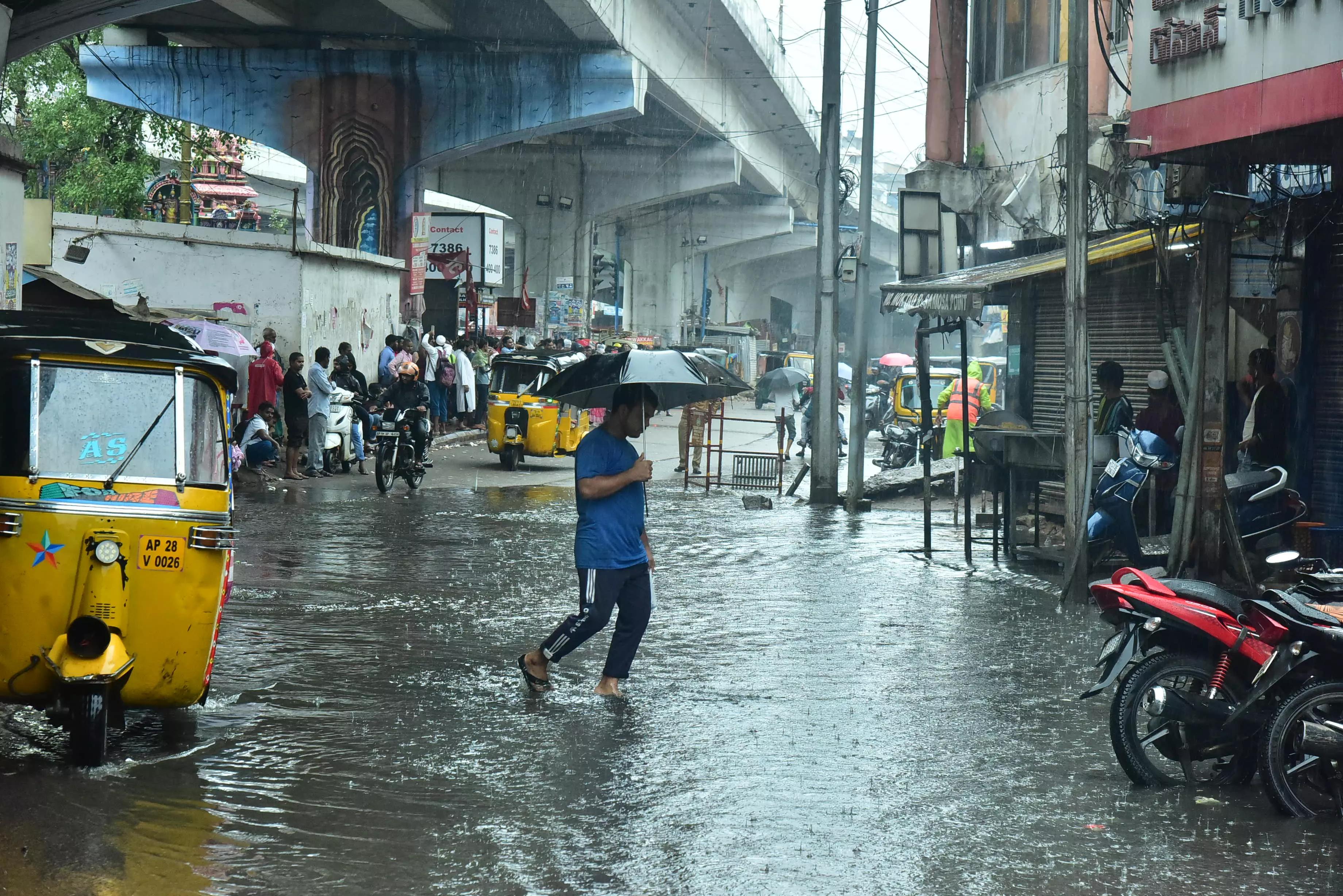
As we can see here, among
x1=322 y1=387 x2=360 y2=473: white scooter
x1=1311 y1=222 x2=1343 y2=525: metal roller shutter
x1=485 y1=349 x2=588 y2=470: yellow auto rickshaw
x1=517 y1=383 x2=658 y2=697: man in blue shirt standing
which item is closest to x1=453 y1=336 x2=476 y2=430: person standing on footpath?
x1=485 y1=349 x2=588 y2=470: yellow auto rickshaw

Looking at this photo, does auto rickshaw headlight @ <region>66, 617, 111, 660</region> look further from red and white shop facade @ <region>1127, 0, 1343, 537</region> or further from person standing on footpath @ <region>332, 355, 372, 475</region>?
person standing on footpath @ <region>332, 355, 372, 475</region>

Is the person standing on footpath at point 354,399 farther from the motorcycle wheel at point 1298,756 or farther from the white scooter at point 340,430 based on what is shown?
the motorcycle wheel at point 1298,756

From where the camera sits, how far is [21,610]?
6219 millimetres

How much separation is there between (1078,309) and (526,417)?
13422 mm

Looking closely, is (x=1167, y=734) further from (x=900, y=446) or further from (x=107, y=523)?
(x=900, y=446)

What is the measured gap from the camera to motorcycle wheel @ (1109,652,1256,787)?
20.7ft

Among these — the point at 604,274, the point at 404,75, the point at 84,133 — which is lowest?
the point at 604,274

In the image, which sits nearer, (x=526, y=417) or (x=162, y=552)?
(x=162, y=552)

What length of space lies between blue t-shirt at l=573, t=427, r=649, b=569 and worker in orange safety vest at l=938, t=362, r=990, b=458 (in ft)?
43.0

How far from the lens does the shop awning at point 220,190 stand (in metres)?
43.1

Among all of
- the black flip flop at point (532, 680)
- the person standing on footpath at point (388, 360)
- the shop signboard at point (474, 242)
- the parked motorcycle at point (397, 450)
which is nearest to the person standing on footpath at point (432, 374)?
the person standing on footpath at point (388, 360)

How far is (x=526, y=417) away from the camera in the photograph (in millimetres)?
23766

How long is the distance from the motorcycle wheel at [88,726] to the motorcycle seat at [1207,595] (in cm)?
457

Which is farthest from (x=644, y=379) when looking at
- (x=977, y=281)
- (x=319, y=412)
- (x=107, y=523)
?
(x=319, y=412)
